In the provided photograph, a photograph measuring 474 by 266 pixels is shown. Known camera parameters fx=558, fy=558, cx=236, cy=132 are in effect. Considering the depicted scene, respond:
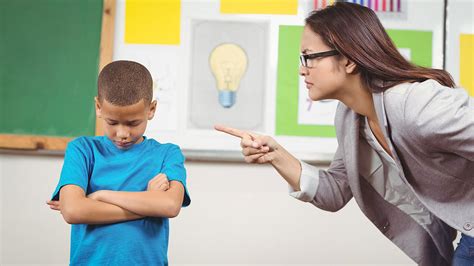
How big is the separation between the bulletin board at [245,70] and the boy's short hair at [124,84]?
0.81 metres

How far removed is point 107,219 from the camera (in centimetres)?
131

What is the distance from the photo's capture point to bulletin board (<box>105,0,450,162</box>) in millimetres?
2268

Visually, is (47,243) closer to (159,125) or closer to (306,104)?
(159,125)

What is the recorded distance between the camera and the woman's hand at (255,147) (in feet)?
5.14

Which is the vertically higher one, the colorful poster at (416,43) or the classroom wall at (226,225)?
the colorful poster at (416,43)

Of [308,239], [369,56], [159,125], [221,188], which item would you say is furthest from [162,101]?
[369,56]

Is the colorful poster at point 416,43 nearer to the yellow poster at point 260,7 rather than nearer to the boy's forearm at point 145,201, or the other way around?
the yellow poster at point 260,7

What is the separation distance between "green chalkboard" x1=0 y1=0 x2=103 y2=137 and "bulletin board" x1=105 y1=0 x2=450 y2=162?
14 cm

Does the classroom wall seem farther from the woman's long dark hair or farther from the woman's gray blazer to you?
the woman's long dark hair

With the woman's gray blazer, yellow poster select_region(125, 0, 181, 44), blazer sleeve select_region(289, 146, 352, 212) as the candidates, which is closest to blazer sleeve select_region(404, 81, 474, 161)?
the woman's gray blazer

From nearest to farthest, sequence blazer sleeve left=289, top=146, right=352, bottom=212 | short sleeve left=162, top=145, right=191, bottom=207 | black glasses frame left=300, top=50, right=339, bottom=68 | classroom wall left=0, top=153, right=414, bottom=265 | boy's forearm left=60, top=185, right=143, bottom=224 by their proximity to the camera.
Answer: boy's forearm left=60, top=185, right=143, bottom=224 < short sleeve left=162, top=145, right=191, bottom=207 < black glasses frame left=300, top=50, right=339, bottom=68 < blazer sleeve left=289, top=146, right=352, bottom=212 < classroom wall left=0, top=153, right=414, bottom=265

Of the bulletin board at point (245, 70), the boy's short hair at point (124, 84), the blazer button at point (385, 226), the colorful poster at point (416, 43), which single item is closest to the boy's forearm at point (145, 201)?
the boy's short hair at point (124, 84)

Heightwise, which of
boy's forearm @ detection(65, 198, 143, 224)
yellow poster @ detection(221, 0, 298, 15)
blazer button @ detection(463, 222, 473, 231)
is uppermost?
yellow poster @ detection(221, 0, 298, 15)

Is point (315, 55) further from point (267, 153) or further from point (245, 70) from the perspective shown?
point (245, 70)
